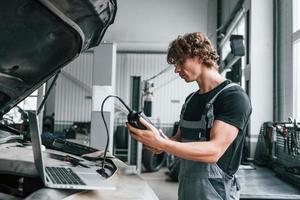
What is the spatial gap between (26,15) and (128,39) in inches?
219

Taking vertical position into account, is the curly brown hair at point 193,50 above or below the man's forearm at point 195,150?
above

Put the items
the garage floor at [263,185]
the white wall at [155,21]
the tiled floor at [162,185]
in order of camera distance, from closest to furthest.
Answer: the garage floor at [263,185]
the tiled floor at [162,185]
the white wall at [155,21]

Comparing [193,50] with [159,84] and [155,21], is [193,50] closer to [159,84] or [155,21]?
[155,21]

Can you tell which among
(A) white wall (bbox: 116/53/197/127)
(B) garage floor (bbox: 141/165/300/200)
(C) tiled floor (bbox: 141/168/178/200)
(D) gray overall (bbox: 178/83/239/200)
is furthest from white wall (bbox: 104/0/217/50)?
(D) gray overall (bbox: 178/83/239/200)

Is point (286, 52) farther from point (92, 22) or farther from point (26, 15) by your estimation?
point (26, 15)

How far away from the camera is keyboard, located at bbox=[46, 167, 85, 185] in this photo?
122 centimetres

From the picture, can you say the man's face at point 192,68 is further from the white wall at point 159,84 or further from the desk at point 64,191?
→ the white wall at point 159,84

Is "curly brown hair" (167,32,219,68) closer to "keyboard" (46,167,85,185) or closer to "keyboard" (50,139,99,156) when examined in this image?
"keyboard" (46,167,85,185)

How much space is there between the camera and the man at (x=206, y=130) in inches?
48.9

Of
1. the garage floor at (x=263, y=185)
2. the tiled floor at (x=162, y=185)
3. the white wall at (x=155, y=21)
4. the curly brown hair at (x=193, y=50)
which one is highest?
the white wall at (x=155, y=21)

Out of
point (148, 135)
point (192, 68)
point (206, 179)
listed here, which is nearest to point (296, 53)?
point (192, 68)

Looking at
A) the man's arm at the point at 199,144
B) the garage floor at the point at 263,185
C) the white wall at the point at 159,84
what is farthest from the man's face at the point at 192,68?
the white wall at the point at 159,84

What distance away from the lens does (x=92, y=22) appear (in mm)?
1268

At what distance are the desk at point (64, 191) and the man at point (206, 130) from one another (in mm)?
204
